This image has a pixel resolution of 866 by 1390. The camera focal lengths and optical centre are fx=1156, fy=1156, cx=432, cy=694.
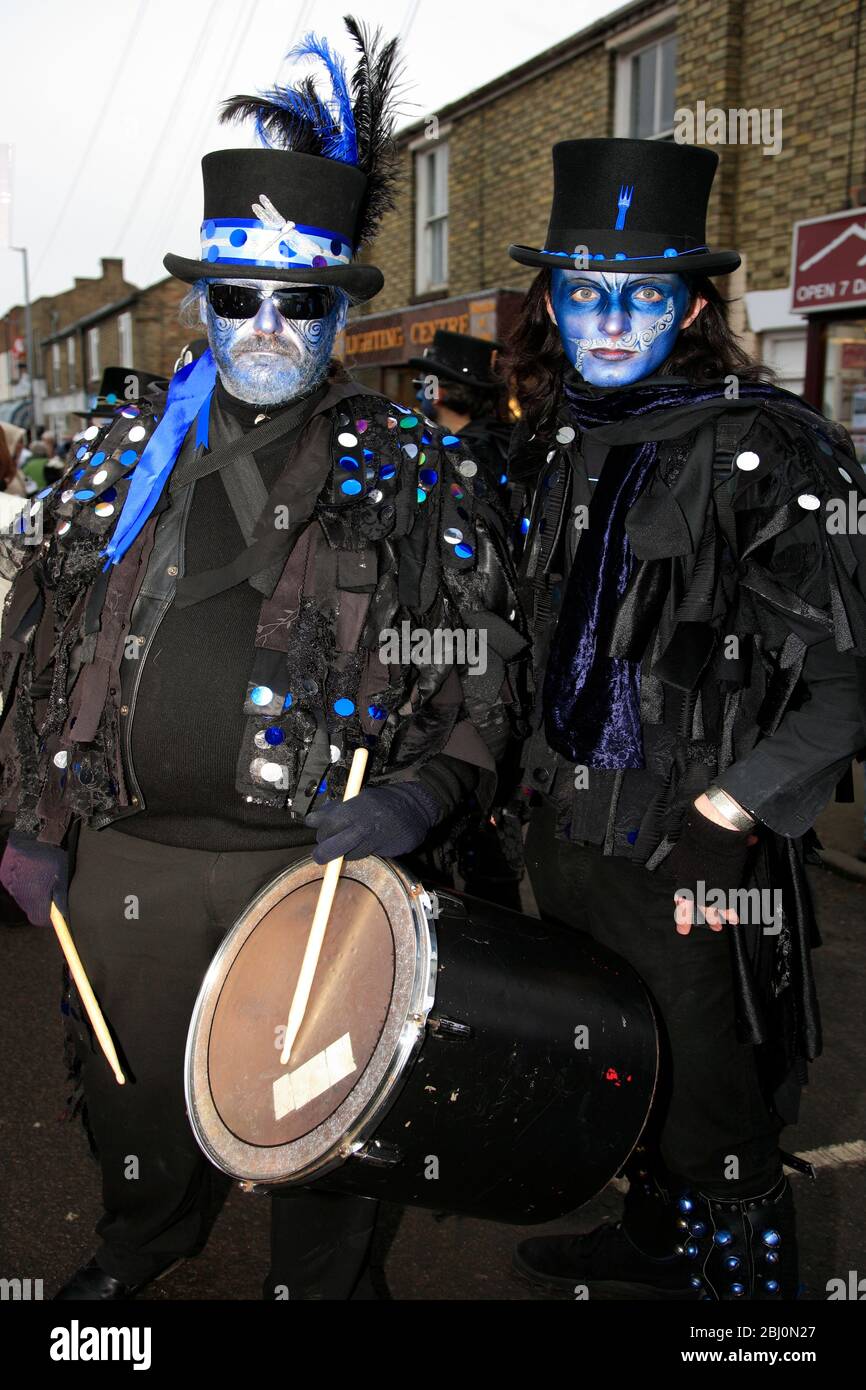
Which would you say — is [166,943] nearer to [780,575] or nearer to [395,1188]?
[395,1188]

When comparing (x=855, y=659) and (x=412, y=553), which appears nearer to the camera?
(x=855, y=659)

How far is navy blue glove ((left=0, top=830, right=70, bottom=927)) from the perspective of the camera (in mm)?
2191

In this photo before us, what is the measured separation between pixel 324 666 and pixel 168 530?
395mm

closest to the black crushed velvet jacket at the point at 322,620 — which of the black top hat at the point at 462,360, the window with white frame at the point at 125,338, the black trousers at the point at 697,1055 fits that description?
the black trousers at the point at 697,1055

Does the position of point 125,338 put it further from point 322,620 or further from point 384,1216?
point 322,620

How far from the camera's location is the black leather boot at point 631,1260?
2408mm

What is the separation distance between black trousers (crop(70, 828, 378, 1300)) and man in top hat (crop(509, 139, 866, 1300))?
0.60 m

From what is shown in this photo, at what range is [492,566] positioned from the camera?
2.15 metres

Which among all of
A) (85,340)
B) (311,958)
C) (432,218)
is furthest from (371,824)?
(85,340)

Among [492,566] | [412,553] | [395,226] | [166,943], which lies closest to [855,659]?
[492,566]

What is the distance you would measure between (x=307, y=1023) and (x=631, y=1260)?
1.09 metres

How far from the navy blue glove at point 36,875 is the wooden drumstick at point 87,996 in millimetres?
45

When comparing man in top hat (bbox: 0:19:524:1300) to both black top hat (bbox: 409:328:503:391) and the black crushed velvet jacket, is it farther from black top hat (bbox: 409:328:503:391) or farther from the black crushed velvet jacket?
black top hat (bbox: 409:328:503:391)

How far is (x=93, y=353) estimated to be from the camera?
34.7m
